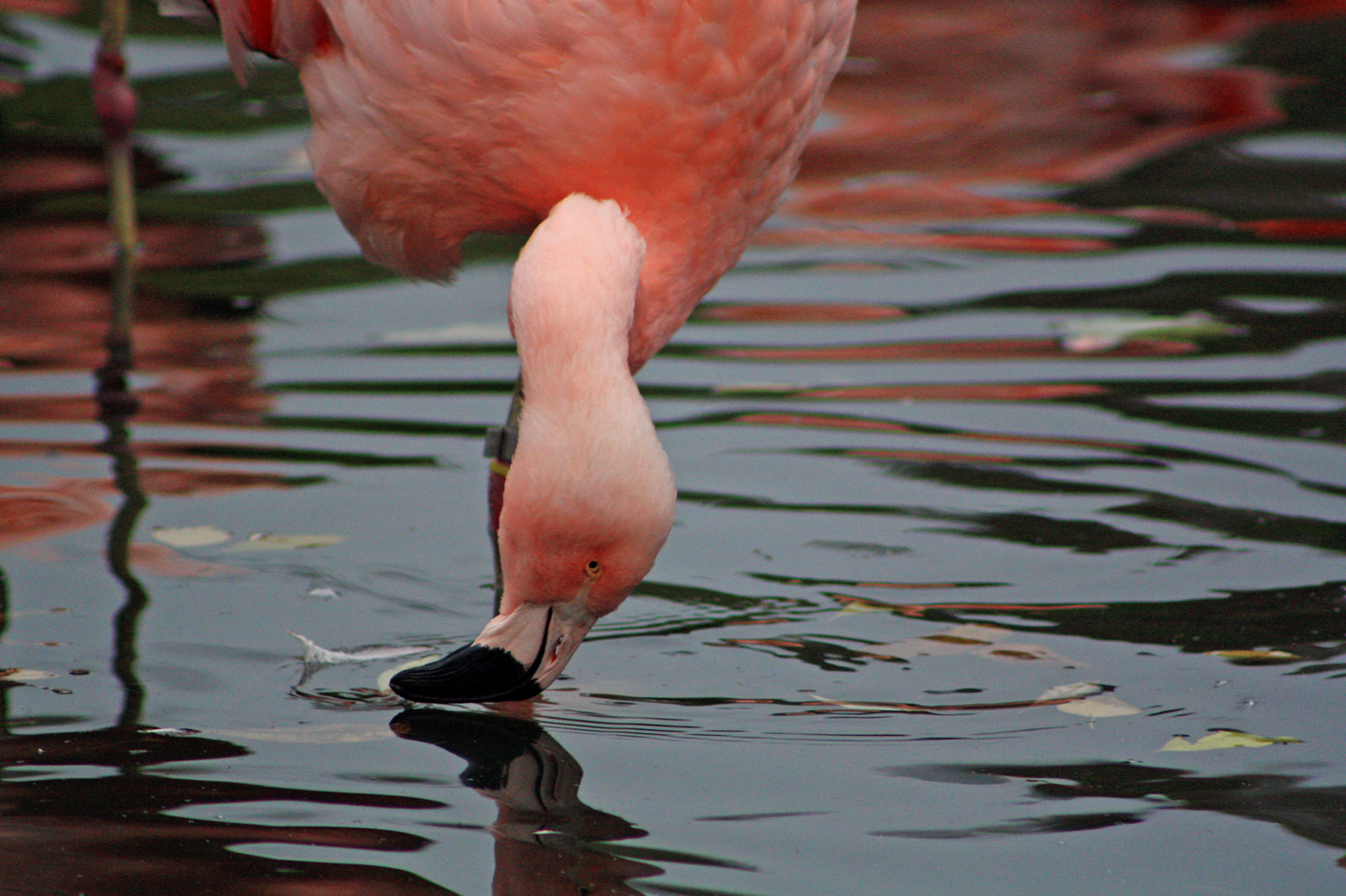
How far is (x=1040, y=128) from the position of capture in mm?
8523

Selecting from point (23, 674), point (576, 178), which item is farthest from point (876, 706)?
point (23, 674)

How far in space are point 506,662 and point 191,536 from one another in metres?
1.45

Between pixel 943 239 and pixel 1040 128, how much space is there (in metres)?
1.98

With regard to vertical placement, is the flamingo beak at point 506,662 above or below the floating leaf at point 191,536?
above

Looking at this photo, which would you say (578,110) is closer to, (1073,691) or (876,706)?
(876,706)

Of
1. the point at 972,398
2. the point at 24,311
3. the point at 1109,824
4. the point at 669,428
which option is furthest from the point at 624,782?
the point at 24,311

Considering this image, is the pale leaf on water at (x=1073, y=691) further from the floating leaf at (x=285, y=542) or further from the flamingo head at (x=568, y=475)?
the floating leaf at (x=285, y=542)

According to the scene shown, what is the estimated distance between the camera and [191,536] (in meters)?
4.28

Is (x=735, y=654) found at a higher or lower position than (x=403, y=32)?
Answer: lower

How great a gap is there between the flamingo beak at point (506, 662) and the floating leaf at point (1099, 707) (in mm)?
1065

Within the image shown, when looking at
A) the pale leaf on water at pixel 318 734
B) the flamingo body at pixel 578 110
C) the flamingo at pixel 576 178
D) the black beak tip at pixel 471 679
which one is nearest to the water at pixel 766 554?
the pale leaf on water at pixel 318 734

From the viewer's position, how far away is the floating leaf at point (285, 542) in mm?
4227

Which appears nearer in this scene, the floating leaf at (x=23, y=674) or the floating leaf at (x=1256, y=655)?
the floating leaf at (x=23, y=674)

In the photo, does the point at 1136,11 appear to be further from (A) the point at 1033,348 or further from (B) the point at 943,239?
(A) the point at 1033,348
